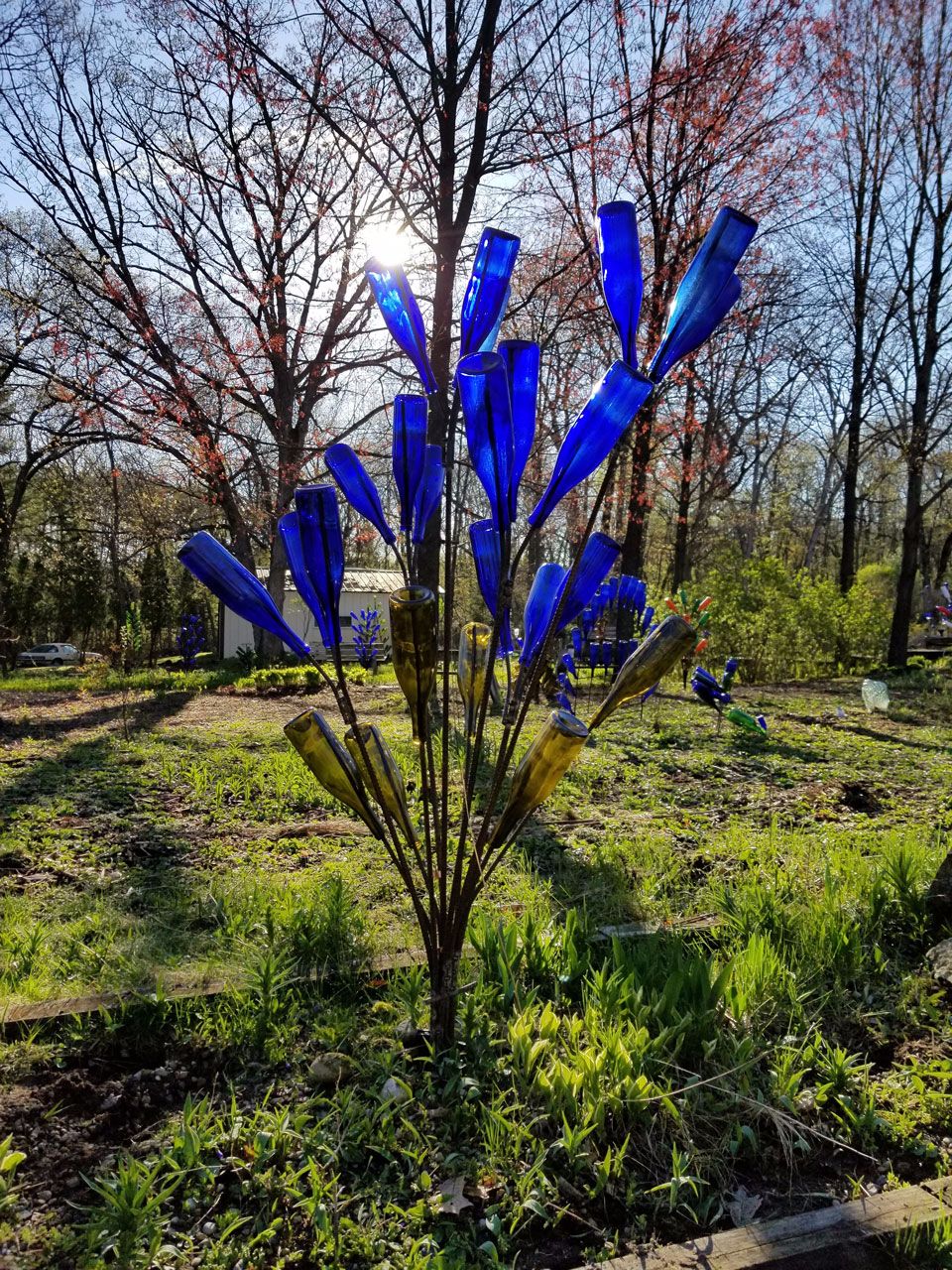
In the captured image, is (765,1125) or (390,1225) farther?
(765,1125)

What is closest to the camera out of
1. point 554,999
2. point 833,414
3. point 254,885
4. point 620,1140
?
point 620,1140

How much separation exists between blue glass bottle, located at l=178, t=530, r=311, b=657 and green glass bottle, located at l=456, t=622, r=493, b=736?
1.73 ft

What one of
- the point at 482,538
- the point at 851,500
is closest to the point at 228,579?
the point at 482,538

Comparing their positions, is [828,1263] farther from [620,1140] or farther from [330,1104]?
[330,1104]

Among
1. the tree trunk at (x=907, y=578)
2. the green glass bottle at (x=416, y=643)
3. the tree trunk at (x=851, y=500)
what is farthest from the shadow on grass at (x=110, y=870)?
the tree trunk at (x=851, y=500)

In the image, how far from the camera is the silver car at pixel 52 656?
89.6 feet

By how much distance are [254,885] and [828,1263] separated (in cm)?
202

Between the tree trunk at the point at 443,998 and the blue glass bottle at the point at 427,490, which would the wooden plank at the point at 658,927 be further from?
the blue glass bottle at the point at 427,490

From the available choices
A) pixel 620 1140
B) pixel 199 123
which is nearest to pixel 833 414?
pixel 199 123

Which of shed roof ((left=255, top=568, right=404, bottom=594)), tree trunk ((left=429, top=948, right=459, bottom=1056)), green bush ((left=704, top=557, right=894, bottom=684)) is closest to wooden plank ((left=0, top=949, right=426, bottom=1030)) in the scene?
tree trunk ((left=429, top=948, right=459, bottom=1056))

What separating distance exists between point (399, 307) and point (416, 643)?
69cm

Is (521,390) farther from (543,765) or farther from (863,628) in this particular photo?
(863,628)

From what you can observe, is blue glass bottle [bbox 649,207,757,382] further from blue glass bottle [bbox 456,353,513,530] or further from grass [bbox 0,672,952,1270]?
grass [bbox 0,672,952,1270]

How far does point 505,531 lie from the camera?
154 cm
